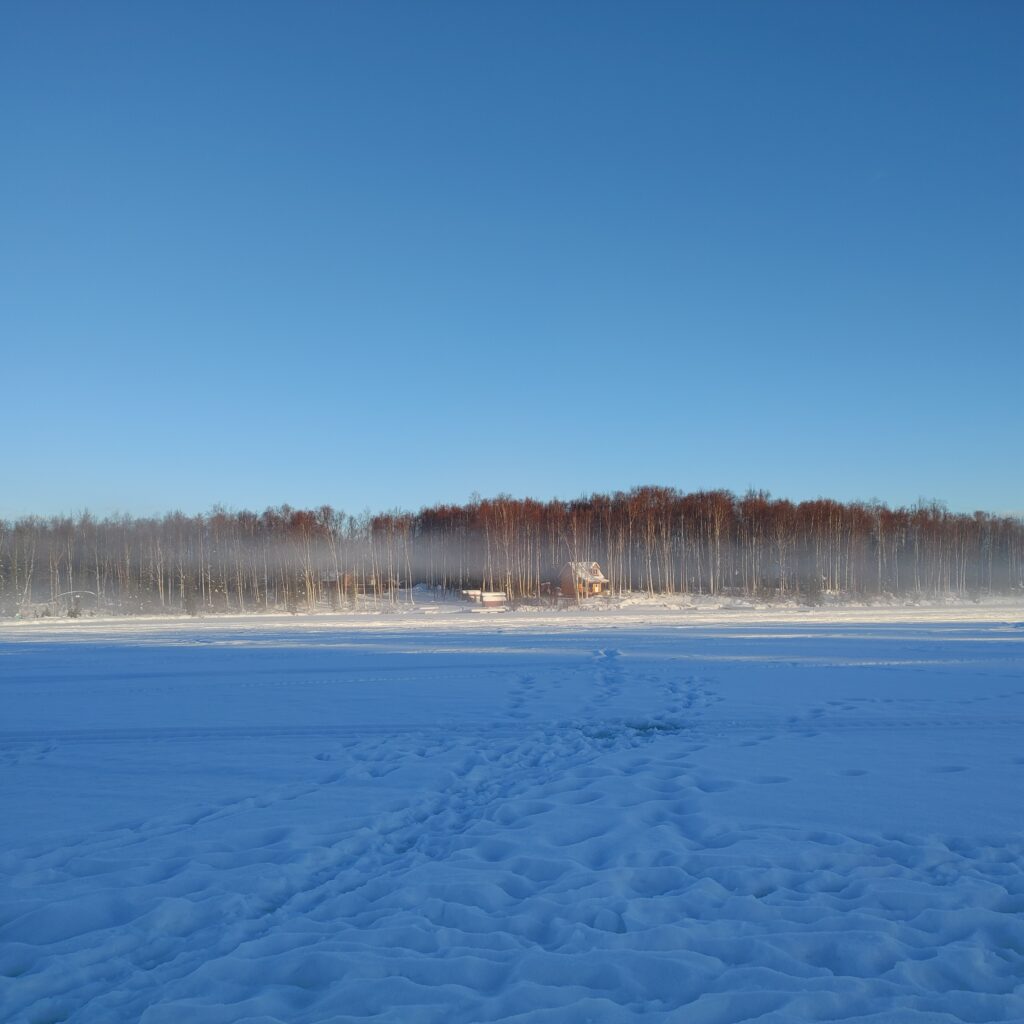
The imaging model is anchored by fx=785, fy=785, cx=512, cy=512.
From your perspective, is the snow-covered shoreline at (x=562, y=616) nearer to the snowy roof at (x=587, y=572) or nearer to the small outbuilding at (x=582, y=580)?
the small outbuilding at (x=582, y=580)

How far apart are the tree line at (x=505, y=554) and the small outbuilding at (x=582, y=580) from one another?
5.73ft

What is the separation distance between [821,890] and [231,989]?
2.79 meters

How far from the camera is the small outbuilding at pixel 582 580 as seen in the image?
155ft

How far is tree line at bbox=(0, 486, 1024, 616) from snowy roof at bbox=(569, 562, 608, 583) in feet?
4.90

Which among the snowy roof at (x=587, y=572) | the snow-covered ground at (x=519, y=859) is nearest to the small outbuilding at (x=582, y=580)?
the snowy roof at (x=587, y=572)

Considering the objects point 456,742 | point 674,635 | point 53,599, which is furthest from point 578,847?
point 53,599

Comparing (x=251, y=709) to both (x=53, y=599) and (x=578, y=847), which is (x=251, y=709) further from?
(x=53, y=599)

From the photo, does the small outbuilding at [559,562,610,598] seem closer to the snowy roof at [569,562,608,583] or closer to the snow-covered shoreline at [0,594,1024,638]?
the snowy roof at [569,562,608,583]

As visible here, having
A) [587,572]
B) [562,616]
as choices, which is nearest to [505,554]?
[587,572]

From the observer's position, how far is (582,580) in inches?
1880

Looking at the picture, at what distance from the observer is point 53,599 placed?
154 ft

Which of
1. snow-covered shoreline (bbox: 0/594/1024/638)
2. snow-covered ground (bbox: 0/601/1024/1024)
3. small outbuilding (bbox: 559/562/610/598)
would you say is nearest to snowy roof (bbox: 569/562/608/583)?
small outbuilding (bbox: 559/562/610/598)

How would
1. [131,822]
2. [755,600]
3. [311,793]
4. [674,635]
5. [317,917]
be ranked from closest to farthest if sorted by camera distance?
[317,917], [131,822], [311,793], [674,635], [755,600]

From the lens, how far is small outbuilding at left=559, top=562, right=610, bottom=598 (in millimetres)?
47156
